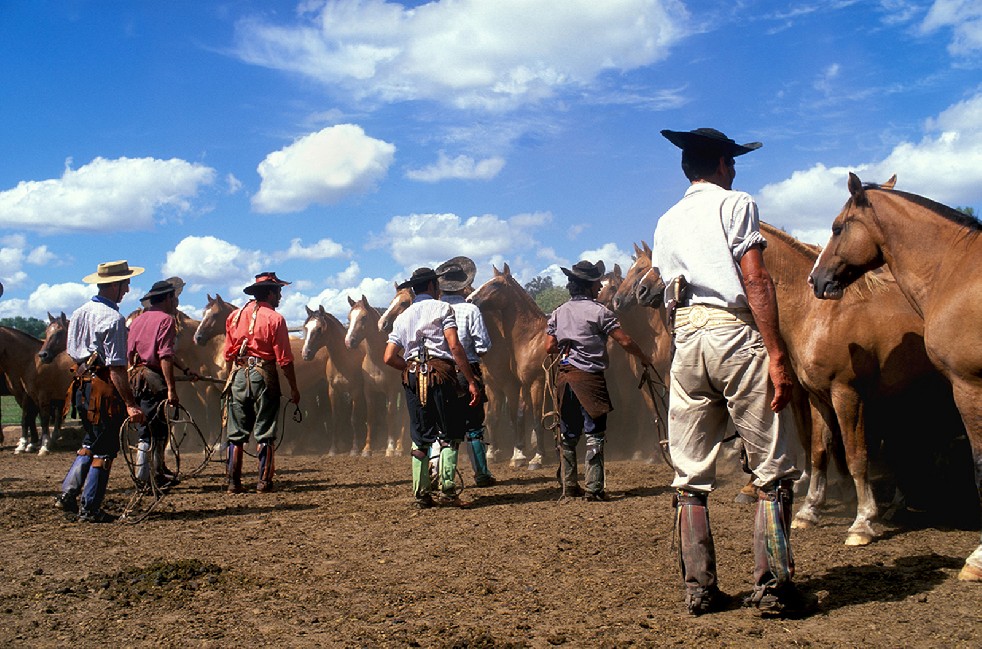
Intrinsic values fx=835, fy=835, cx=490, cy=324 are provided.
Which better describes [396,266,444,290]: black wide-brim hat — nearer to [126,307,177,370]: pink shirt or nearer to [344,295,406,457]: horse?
[126,307,177,370]: pink shirt

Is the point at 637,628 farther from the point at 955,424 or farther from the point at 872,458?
the point at 872,458

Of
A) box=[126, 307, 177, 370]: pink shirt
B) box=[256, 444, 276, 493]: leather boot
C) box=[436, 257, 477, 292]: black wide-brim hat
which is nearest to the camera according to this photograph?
box=[126, 307, 177, 370]: pink shirt

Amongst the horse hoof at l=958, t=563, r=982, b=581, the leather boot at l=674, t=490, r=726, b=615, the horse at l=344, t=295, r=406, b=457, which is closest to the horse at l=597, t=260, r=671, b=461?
the horse at l=344, t=295, r=406, b=457

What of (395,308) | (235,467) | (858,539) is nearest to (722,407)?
(858,539)

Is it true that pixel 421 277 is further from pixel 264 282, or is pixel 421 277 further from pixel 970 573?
pixel 970 573

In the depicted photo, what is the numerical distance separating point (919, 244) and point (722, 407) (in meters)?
2.15

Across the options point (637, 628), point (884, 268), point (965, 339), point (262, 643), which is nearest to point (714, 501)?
point (884, 268)

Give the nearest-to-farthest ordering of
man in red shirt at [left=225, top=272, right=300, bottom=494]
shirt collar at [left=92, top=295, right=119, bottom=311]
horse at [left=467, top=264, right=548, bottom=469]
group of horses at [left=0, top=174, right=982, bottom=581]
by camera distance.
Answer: group of horses at [left=0, top=174, right=982, bottom=581], shirt collar at [left=92, top=295, right=119, bottom=311], man in red shirt at [left=225, top=272, right=300, bottom=494], horse at [left=467, top=264, right=548, bottom=469]

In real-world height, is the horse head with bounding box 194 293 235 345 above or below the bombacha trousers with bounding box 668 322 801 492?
above

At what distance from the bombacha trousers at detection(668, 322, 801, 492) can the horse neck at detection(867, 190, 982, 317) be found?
1.85m

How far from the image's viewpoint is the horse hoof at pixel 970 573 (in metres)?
4.85

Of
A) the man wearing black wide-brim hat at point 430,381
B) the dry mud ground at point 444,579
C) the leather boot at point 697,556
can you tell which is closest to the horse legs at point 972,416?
the dry mud ground at point 444,579

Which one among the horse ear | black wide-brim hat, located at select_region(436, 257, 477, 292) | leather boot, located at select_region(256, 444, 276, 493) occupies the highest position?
black wide-brim hat, located at select_region(436, 257, 477, 292)

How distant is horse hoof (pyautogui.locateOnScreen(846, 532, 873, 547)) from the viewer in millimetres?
6043
